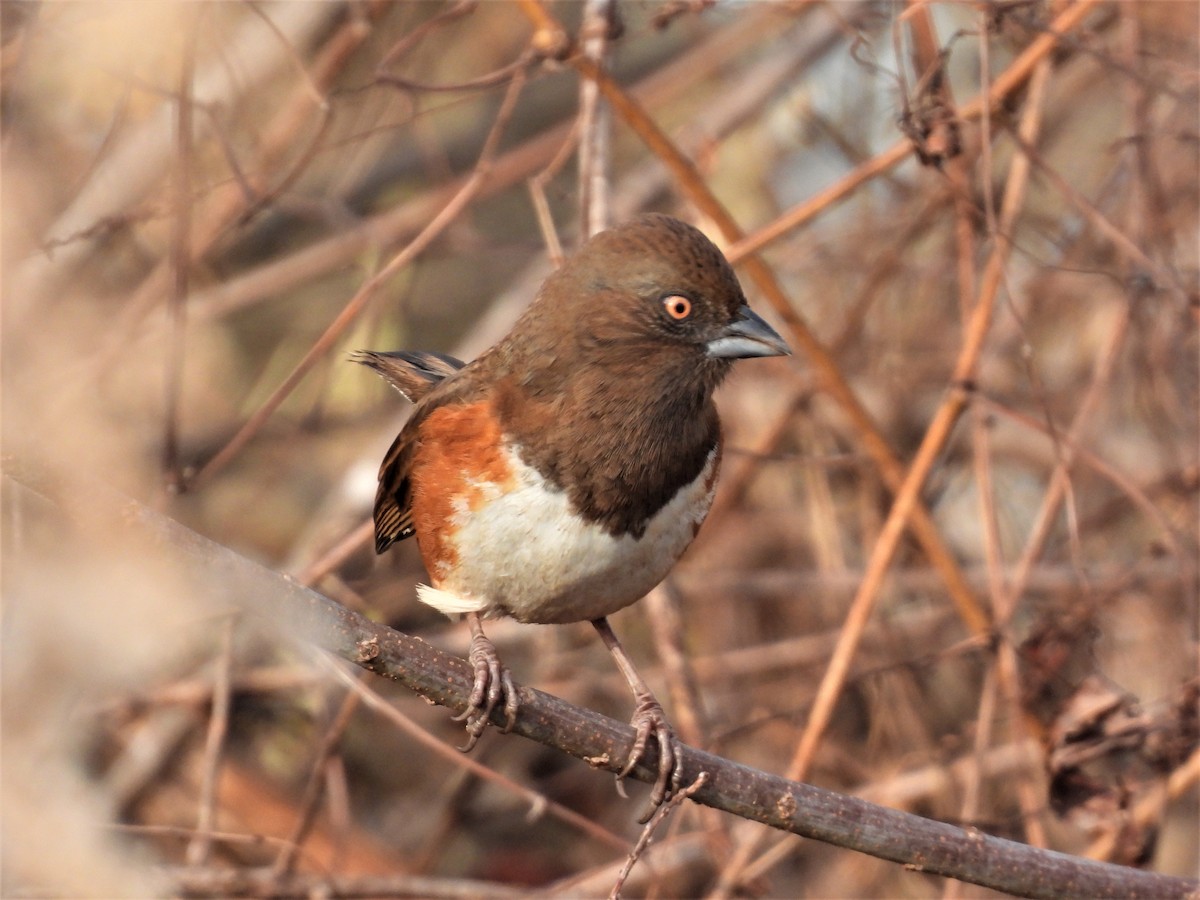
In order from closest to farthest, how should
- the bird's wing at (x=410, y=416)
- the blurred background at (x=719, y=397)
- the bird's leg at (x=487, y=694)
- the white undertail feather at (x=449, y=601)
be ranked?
the bird's leg at (x=487, y=694) < the white undertail feather at (x=449, y=601) < the bird's wing at (x=410, y=416) < the blurred background at (x=719, y=397)

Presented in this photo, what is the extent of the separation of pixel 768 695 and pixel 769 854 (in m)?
1.35

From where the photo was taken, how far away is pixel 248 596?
74.2 inches

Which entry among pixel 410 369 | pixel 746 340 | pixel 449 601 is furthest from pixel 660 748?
pixel 410 369

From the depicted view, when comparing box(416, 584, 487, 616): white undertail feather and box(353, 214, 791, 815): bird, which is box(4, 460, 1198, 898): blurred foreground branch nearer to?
box(353, 214, 791, 815): bird

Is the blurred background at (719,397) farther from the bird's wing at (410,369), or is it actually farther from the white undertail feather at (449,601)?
the white undertail feather at (449,601)

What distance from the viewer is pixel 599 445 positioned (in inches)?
98.4

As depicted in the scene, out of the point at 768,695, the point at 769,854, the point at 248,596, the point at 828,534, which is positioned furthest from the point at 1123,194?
the point at 248,596

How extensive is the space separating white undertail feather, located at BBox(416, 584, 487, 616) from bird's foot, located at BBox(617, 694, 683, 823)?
370mm

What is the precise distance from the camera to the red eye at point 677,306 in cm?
253

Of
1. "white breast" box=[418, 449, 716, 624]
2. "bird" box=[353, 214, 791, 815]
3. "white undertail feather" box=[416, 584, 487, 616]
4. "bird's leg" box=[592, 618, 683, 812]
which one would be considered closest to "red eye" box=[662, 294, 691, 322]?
"bird" box=[353, 214, 791, 815]

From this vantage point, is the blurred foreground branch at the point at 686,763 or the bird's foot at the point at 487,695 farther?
the bird's foot at the point at 487,695

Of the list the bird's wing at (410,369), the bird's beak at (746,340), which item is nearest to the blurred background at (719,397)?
the bird's wing at (410,369)

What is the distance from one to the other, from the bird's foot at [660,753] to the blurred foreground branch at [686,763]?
0.09ft

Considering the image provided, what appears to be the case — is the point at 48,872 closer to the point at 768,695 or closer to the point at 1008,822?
the point at 1008,822
